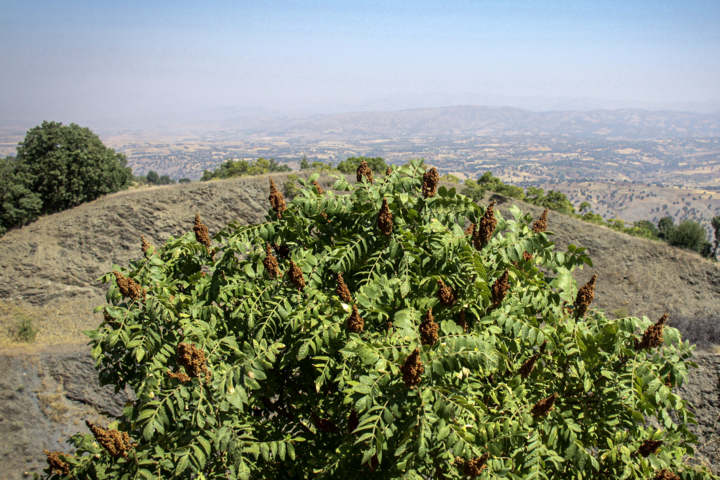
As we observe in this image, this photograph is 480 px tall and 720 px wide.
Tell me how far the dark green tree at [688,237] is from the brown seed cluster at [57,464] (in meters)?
31.7

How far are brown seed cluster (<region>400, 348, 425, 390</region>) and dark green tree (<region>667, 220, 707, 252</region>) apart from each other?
29624 mm

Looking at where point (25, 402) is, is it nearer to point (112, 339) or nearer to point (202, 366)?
point (112, 339)

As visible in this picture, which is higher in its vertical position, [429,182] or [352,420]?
[429,182]

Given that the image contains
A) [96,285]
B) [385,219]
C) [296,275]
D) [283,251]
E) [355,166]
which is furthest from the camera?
[355,166]

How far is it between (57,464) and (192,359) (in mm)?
2164

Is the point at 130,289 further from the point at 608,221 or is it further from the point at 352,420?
the point at 608,221

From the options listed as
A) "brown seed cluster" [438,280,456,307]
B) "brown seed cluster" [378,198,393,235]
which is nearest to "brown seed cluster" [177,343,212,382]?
"brown seed cluster" [378,198,393,235]

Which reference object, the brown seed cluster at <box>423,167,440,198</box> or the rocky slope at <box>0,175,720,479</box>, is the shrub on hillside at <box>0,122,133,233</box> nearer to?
the rocky slope at <box>0,175,720,479</box>

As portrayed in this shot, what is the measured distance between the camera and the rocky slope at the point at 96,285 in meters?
12.7

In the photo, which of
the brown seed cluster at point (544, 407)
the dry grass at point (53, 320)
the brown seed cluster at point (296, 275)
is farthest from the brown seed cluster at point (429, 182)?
the dry grass at point (53, 320)

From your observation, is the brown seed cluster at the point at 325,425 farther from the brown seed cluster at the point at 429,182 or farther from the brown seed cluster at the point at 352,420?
the brown seed cluster at the point at 429,182

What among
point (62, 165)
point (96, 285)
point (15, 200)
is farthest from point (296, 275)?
point (15, 200)

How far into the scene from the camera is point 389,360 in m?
3.11

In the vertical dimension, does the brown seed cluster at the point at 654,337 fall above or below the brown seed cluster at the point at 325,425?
above
